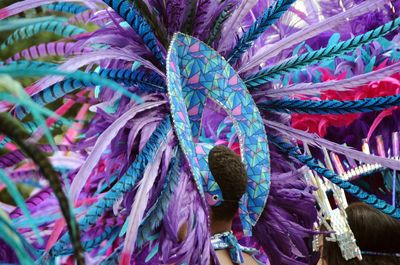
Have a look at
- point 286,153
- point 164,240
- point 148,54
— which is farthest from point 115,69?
point 286,153

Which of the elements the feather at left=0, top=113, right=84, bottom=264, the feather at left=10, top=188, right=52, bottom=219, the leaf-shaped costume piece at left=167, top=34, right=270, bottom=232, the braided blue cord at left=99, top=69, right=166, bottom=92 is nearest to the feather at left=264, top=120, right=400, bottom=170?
the leaf-shaped costume piece at left=167, top=34, right=270, bottom=232

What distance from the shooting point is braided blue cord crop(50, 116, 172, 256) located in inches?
59.6

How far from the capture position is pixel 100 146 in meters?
1.57

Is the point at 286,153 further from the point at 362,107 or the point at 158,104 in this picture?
the point at 158,104

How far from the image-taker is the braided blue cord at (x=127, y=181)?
1.51 meters

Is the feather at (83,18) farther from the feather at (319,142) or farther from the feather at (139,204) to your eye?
the feather at (319,142)

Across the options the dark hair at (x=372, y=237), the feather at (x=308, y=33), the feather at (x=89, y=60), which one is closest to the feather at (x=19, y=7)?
the feather at (x=89, y=60)

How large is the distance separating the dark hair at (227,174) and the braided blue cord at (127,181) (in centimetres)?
15

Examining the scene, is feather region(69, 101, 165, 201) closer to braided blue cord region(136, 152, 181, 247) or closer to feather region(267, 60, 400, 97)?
braided blue cord region(136, 152, 181, 247)

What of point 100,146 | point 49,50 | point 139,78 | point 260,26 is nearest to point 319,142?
point 260,26

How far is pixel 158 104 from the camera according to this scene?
173 cm

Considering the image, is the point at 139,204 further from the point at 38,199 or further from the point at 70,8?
the point at 70,8

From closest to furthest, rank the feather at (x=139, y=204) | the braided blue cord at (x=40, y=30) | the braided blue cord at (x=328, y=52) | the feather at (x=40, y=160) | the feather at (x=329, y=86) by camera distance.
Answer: the feather at (x=40, y=160)
the feather at (x=139, y=204)
the braided blue cord at (x=40, y=30)
the braided blue cord at (x=328, y=52)
the feather at (x=329, y=86)

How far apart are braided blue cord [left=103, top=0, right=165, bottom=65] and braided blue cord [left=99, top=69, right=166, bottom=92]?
0.18 feet
